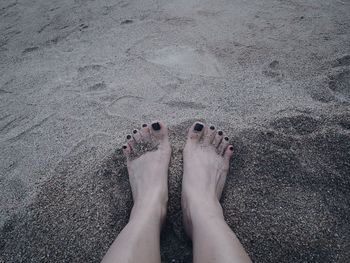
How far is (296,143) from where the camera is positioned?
5.05ft

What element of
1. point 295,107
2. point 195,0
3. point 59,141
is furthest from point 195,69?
point 195,0

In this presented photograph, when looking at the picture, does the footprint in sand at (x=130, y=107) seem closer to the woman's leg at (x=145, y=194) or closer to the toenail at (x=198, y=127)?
the woman's leg at (x=145, y=194)

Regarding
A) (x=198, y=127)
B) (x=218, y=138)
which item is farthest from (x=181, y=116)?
(x=218, y=138)

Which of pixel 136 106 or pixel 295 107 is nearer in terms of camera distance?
pixel 295 107

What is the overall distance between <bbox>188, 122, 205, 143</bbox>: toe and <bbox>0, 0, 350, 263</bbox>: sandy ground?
92 millimetres

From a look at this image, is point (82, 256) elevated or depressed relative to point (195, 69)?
depressed

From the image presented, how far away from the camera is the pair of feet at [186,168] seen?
134cm

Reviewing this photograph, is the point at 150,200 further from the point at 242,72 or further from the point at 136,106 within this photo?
the point at 242,72

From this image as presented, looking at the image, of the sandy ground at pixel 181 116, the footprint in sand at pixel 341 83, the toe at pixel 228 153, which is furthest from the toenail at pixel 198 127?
the footprint in sand at pixel 341 83

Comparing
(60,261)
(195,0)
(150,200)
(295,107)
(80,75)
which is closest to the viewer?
(60,261)

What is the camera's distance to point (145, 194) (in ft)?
4.61

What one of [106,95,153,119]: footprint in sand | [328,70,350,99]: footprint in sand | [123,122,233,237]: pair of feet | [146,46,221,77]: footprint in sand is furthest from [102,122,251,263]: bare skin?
[328,70,350,99]: footprint in sand

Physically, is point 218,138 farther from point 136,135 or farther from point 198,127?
point 136,135

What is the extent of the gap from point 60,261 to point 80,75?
152 centimetres
